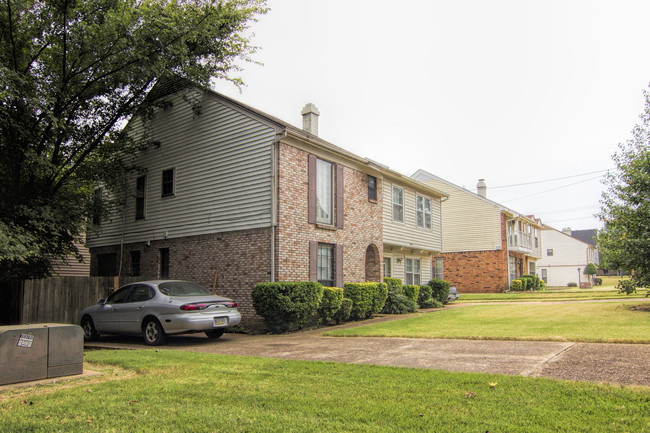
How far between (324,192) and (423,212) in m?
8.59

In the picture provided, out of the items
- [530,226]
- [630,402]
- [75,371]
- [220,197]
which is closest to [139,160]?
[220,197]

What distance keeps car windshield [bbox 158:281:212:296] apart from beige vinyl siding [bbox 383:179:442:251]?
963 centimetres

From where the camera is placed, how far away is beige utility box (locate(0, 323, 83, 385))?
6.26 m

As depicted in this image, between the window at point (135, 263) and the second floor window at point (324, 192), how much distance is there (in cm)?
733

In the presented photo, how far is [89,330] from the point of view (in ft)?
40.5

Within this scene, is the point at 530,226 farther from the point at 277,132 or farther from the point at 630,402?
the point at 630,402

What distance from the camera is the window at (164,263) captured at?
55.8 ft

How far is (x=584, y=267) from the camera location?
2136 inches

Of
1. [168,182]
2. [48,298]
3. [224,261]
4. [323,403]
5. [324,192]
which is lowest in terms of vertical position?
[323,403]

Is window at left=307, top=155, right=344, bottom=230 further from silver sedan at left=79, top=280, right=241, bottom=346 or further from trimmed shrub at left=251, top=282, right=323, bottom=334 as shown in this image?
Answer: silver sedan at left=79, top=280, right=241, bottom=346

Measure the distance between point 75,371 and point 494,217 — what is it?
96.6ft

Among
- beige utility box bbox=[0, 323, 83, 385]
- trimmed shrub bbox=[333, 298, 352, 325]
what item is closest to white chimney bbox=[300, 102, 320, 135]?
trimmed shrub bbox=[333, 298, 352, 325]

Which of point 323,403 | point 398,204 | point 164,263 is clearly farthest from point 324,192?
point 323,403

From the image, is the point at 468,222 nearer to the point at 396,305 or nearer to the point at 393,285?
the point at 393,285
